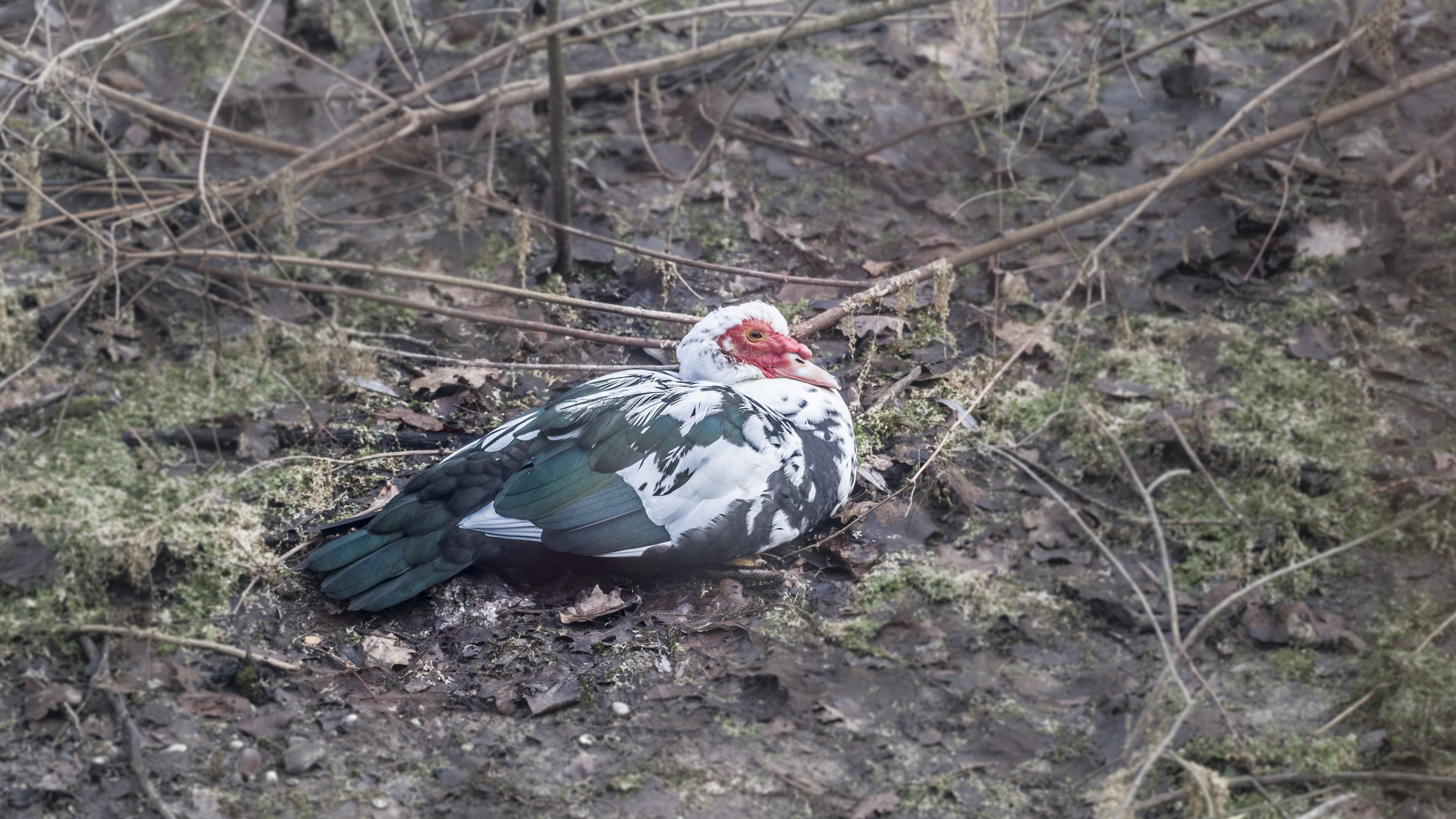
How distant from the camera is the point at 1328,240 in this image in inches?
213

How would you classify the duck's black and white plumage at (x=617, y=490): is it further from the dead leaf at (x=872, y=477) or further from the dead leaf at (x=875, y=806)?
the dead leaf at (x=875, y=806)

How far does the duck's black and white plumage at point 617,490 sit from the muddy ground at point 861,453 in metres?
0.13

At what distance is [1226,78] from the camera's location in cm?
628

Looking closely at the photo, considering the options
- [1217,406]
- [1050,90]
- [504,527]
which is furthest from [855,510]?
[1050,90]

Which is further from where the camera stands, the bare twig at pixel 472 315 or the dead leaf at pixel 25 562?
the bare twig at pixel 472 315

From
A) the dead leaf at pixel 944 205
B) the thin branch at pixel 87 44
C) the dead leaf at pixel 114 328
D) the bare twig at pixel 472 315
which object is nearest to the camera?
the thin branch at pixel 87 44

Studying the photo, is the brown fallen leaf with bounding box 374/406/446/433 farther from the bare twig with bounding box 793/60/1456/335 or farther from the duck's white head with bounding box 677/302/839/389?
the bare twig with bounding box 793/60/1456/335

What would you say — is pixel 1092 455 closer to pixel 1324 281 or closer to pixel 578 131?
pixel 1324 281

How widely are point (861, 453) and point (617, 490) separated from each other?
0.95 metres

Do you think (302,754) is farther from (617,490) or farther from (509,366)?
(509,366)

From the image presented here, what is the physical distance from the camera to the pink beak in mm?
4152

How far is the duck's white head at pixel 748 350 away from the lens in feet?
13.5

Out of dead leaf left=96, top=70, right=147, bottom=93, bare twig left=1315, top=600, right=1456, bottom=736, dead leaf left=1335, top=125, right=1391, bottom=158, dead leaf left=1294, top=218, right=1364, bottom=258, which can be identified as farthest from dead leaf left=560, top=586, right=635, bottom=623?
dead leaf left=96, top=70, right=147, bottom=93

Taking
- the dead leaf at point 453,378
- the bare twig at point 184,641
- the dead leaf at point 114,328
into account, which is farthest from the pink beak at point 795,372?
the dead leaf at point 114,328
